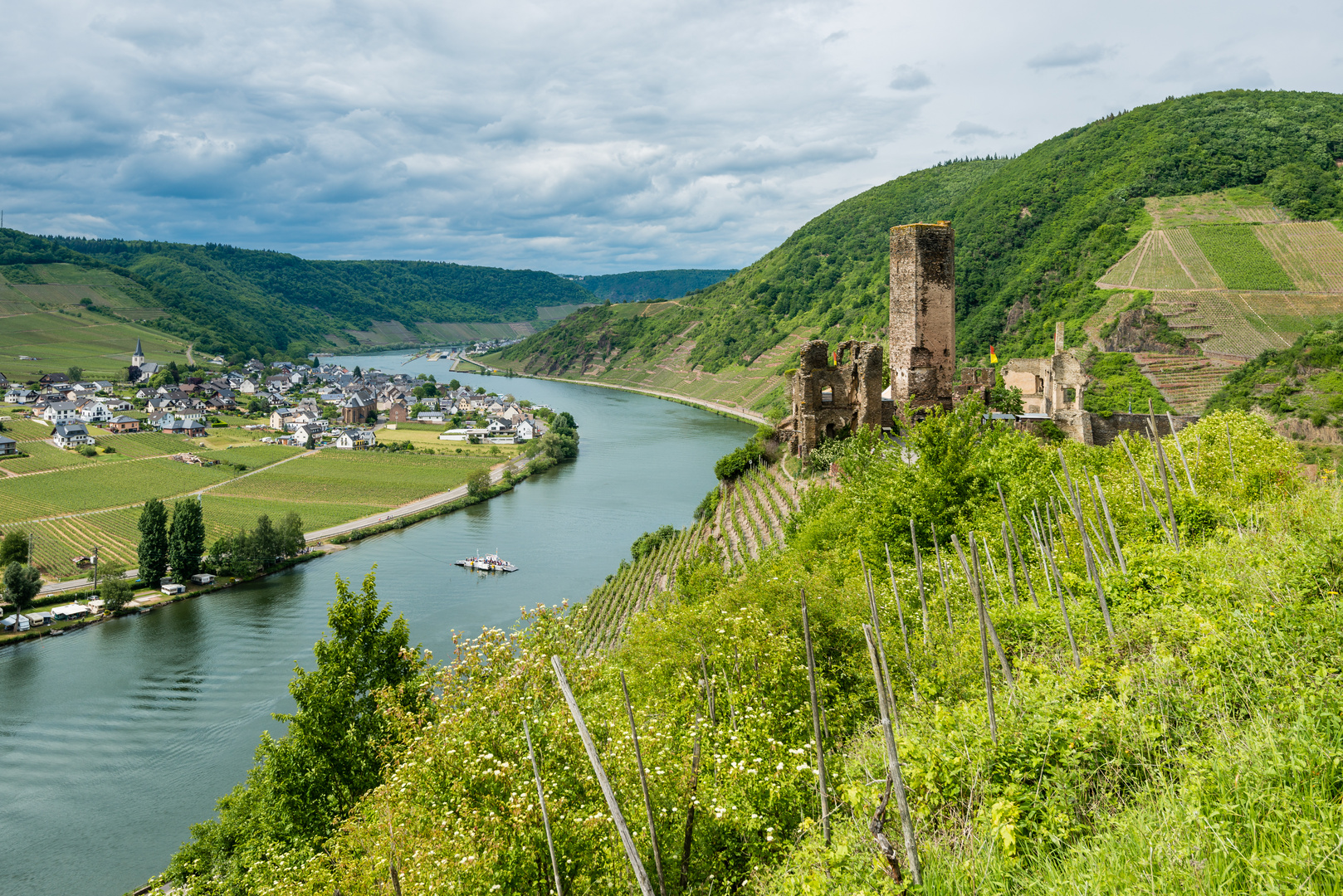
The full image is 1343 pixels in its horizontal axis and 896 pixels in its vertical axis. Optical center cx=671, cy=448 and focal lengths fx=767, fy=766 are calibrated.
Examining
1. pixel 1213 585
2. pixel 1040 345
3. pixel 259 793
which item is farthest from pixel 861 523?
pixel 1040 345

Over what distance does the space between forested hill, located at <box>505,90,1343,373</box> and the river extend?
44.7 m

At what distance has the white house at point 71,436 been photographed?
72.2 m

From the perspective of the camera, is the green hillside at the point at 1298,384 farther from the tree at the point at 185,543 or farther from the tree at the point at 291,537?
the tree at the point at 185,543

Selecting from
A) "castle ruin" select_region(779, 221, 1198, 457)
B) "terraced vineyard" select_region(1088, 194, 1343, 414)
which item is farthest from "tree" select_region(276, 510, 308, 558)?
"terraced vineyard" select_region(1088, 194, 1343, 414)

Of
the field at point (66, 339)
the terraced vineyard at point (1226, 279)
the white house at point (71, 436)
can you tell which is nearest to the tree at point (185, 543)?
the white house at point (71, 436)

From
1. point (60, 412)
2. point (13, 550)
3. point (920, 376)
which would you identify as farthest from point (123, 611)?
point (60, 412)

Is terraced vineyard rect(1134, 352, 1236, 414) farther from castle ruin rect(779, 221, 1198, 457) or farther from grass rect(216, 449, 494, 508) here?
grass rect(216, 449, 494, 508)

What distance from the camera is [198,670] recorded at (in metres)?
31.6

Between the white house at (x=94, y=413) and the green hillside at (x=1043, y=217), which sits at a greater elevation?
the green hillside at (x=1043, y=217)

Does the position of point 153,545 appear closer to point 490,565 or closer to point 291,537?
point 291,537

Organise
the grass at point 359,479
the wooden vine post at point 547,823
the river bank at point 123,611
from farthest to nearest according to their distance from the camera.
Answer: the grass at point 359,479
the river bank at point 123,611
the wooden vine post at point 547,823

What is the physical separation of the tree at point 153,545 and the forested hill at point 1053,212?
2602 inches

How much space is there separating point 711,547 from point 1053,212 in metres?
80.3

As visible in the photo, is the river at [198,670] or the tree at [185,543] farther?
the tree at [185,543]
